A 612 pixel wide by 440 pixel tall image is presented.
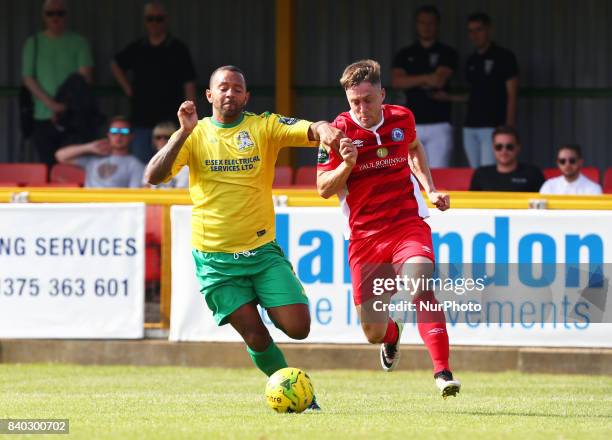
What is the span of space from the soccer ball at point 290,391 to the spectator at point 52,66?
8548 millimetres

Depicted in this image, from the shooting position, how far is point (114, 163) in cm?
1437

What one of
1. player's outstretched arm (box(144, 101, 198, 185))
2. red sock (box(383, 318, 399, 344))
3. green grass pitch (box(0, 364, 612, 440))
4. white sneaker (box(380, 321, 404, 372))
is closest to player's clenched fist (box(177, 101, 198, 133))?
player's outstretched arm (box(144, 101, 198, 185))

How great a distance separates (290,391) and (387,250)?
1226 mm

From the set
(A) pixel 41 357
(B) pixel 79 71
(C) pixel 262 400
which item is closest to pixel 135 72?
(B) pixel 79 71

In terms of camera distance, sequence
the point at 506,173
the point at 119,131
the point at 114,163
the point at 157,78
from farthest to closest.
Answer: the point at 157,78 < the point at 119,131 < the point at 114,163 < the point at 506,173

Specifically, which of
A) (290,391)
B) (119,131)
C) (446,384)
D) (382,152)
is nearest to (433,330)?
(446,384)

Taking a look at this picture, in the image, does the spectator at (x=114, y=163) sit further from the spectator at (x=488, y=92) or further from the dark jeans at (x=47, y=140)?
the spectator at (x=488, y=92)

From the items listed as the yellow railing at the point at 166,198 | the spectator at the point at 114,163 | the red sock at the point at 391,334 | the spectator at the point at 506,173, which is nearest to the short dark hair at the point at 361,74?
the red sock at the point at 391,334

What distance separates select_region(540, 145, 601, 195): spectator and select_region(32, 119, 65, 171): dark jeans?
606cm

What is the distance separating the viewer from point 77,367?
12.0 metres

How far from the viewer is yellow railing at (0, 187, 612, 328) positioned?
1157 cm

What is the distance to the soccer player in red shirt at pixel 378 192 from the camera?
885 centimetres

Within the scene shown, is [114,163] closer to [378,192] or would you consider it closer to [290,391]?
[378,192]

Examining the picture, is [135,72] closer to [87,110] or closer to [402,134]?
[87,110]
